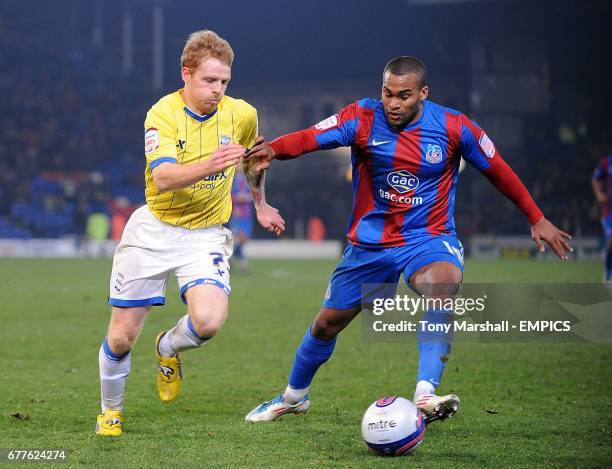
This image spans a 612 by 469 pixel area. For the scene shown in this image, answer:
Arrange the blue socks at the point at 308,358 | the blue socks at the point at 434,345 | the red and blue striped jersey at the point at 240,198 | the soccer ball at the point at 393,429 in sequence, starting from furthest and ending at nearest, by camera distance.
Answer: the red and blue striped jersey at the point at 240,198
the blue socks at the point at 308,358
the blue socks at the point at 434,345
the soccer ball at the point at 393,429

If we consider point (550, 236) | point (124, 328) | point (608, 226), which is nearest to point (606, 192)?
point (608, 226)

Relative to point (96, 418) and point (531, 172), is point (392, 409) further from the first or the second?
point (531, 172)

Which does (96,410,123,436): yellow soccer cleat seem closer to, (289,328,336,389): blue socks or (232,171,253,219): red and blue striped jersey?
(289,328,336,389): blue socks

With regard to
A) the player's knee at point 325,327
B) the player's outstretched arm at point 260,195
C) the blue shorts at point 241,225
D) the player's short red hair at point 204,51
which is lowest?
the blue shorts at point 241,225

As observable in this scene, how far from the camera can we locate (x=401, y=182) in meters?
5.40

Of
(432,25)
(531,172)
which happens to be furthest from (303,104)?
(531,172)

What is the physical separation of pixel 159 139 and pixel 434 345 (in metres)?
1.68

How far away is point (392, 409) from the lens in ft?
15.6

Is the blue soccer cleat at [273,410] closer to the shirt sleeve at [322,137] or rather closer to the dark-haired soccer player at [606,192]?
the shirt sleeve at [322,137]

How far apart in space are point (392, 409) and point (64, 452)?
4.95ft

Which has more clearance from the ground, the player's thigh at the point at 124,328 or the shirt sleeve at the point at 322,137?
the shirt sleeve at the point at 322,137

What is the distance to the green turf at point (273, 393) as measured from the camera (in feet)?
15.7

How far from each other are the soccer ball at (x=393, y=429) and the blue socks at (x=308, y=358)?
0.89 meters

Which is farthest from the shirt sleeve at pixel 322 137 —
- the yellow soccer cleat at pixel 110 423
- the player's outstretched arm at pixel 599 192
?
the player's outstretched arm at pixel 599 192
